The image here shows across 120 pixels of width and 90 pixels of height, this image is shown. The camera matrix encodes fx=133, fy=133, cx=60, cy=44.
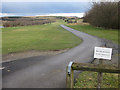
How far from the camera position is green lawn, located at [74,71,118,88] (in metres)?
5.94

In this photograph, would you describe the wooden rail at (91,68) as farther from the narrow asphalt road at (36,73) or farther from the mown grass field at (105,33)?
the mown grass field at (105,33)

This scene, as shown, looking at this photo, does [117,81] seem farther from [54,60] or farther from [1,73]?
[1,73]

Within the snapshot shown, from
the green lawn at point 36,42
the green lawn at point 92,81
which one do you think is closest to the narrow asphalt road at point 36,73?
the green lawn at point 92,81

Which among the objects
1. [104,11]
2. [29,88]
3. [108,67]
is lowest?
[29,88]

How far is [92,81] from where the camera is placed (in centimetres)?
639

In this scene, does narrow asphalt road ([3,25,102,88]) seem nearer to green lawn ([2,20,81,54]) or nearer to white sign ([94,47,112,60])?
white sign ([94,47,112,60])

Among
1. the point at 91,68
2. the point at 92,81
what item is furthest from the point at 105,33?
the point at 91,68

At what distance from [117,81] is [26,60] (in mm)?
5946

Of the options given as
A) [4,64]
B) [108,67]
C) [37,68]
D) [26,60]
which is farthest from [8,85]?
[108,67]

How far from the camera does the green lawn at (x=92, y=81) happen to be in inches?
234

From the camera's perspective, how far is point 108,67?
13.0 ft

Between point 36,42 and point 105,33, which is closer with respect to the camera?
point 36,42

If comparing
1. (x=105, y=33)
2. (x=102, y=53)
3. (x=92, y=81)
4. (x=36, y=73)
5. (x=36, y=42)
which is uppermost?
(x=105, y=33)

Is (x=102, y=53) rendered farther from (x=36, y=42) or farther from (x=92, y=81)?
(x=36, y=42)
